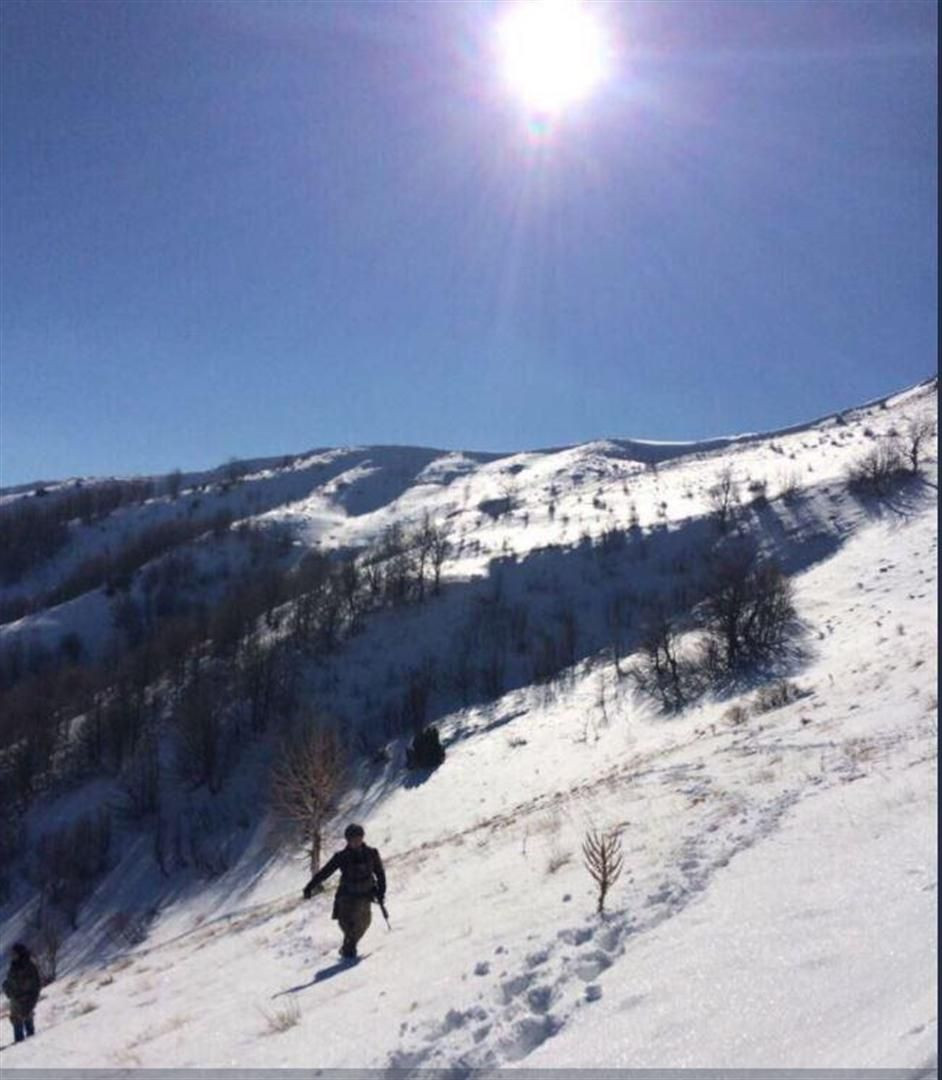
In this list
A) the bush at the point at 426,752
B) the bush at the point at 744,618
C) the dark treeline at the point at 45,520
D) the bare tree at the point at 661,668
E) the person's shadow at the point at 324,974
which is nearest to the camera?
the person's shadow at the point at 324,974

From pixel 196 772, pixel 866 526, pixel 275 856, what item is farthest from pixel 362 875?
pixel 866 526

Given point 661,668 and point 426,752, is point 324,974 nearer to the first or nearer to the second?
point 426,752

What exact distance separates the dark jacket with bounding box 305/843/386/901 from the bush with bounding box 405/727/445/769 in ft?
90.8

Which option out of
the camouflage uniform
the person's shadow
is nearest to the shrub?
the camouflage uniform

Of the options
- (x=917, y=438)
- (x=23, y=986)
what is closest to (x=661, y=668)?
(x=23, y=986)

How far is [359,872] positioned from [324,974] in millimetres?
1186

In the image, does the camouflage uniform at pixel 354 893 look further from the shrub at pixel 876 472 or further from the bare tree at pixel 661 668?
the shrub at pixel 876 472

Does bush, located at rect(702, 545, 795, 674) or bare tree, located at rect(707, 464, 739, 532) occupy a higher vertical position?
bare tree, located at rect(707, 464, 739, 532)

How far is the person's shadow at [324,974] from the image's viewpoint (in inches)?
327

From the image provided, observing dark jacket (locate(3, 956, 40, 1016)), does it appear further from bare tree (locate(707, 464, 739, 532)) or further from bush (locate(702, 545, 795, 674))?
bare tree (locate(707, 464, 739, 532))

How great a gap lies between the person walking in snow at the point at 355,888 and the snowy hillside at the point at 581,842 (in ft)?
1.01

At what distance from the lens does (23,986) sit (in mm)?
11320

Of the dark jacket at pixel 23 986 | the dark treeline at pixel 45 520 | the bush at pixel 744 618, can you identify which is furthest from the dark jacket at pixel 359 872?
the dark treeline at pixel 45 520

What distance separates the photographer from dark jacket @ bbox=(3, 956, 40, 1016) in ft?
36.8
